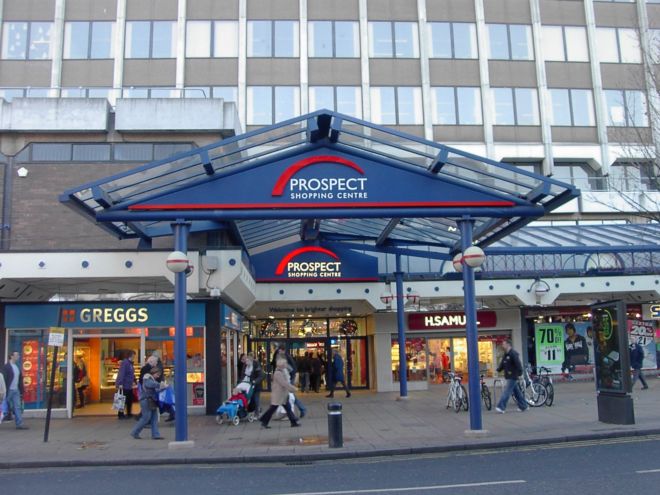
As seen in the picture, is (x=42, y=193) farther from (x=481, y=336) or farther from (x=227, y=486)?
(x=481, y=336)

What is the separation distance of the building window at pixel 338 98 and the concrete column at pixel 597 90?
11678 millimetres

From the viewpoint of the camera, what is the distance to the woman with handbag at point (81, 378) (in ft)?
60.4

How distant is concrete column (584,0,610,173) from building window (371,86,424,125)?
28.7 ft

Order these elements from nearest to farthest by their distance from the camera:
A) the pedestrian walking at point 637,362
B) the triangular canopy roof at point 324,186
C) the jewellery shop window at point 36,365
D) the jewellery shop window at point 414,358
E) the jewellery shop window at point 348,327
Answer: the triangular canopy roof at point 324,186
the jewellery shop window at point 36,365
the pedestrian walking at point 637,362
the jewellery shop window at point 414,358
the jewellery shop window at point 348,327

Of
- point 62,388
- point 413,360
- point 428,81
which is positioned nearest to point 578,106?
point 428,81

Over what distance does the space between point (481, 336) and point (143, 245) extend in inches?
587

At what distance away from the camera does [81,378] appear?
728 inches

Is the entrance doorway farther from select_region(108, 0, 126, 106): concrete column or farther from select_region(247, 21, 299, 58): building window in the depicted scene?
select_region(247, 21, 299, 58): building window

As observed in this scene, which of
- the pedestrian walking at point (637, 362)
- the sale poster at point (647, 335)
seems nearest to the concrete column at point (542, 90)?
the sale poster at point (647, 335)

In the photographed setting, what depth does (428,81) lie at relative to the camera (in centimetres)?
3344

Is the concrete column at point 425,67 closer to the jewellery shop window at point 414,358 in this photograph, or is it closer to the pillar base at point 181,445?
the jewellery shop window at point 414,358

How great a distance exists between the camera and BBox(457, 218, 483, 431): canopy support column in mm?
13508

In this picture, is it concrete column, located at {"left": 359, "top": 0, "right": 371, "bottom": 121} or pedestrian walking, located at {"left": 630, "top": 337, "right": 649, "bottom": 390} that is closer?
pedestrian walking, located at {"left": 630, "top": 337, "right": 649, "bottom": 390}

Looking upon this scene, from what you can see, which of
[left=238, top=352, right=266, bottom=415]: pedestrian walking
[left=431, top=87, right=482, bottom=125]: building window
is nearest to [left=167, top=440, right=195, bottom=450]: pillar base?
[left=238, top=352, right=266, bottom=415]: pedestrian walking
